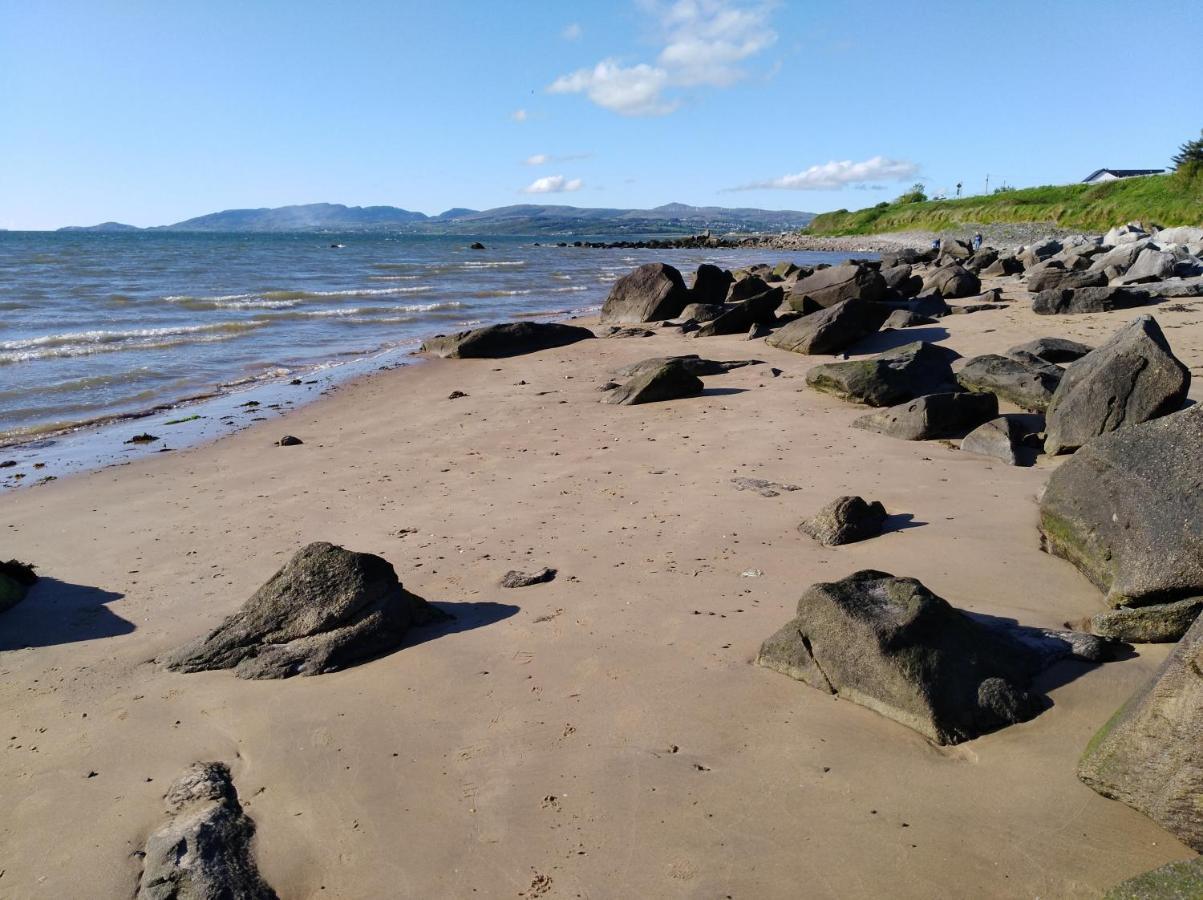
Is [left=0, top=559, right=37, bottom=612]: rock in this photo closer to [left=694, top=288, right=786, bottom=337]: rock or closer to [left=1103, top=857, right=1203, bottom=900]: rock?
[left=1103, top=857, right=1203, bottom=900]: rock

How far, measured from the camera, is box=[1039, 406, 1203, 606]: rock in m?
4.52

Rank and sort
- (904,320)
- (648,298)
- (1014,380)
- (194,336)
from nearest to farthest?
(1014,380) < (904,320) < (194,336) < (648,298)

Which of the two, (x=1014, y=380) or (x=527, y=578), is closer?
(x=527, y=578)

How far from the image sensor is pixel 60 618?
5852 mm

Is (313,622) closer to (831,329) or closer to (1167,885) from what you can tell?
(1167,885)

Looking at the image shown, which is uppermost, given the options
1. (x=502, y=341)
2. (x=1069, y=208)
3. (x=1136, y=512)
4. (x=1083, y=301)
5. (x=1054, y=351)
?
(x=1069, y=208)

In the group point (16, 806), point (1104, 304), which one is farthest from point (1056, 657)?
point (1104, 304)

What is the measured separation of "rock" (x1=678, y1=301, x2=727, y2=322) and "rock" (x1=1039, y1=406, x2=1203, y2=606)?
12.7 meters

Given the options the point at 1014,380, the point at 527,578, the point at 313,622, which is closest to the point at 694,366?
the point at 1014,380

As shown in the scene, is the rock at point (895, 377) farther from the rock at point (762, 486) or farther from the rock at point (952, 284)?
the rock at point (952, 284)

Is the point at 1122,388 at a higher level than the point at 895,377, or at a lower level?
higher

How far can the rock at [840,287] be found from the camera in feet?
56.1

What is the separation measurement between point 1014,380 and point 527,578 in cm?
630

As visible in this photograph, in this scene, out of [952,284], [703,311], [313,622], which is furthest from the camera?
[952,284]
